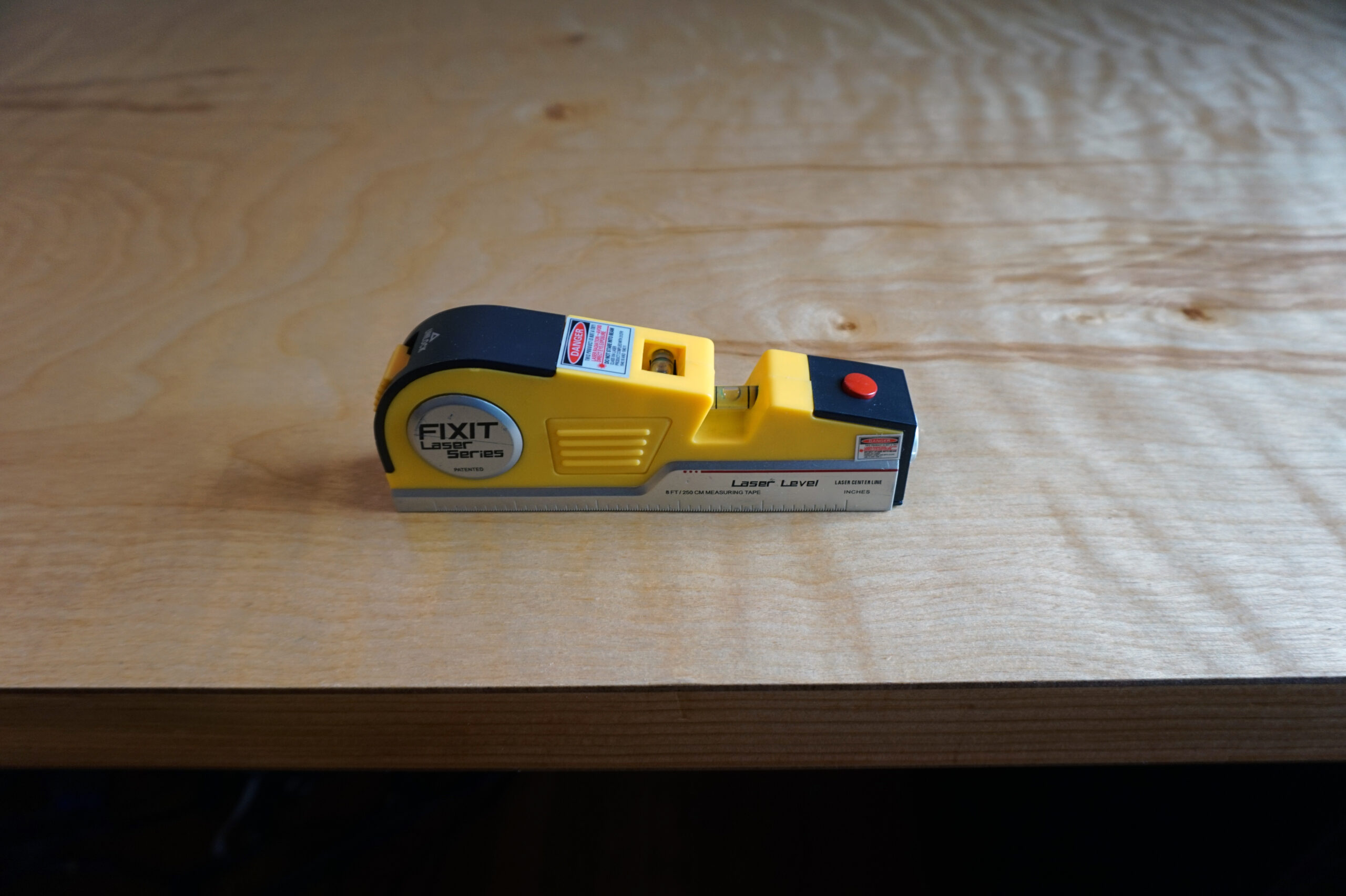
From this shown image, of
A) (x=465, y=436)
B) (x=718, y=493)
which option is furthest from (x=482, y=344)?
(x=718, y=493)

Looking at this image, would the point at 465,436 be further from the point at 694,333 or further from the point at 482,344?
the point at 694,333

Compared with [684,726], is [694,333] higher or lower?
higher

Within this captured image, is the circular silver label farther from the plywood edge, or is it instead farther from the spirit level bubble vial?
the plywood edge

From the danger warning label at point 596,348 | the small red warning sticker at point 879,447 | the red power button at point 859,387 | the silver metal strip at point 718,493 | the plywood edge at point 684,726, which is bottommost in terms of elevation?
the plywood edge at point 684,726

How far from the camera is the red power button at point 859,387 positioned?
51cm

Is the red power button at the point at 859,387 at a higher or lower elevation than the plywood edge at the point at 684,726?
higher

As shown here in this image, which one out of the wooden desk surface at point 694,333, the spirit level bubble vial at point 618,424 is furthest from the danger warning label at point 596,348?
the wooden desk surface at point 694,333

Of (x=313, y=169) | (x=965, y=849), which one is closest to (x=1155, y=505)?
(x=965, y=849)

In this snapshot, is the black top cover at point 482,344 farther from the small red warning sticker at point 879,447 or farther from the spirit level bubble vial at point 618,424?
the small red warning sticker at point 879,447

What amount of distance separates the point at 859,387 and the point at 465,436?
0.72 feet

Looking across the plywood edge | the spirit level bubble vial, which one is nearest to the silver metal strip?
the spirit level bubble vial

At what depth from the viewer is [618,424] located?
50 cm

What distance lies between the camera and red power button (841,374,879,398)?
510 mm

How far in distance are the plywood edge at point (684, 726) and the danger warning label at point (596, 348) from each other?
167 millimetres
